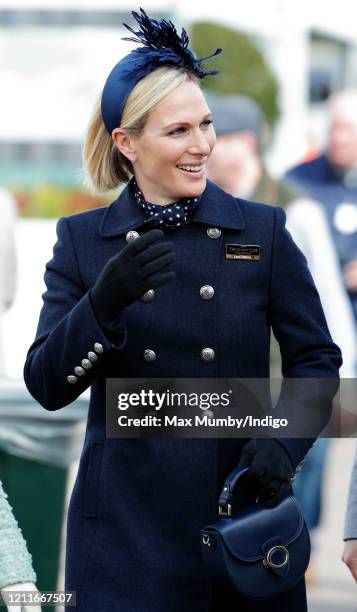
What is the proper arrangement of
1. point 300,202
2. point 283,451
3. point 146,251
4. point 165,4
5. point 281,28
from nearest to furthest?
1. point 146,251
2. point 283,451
3. point 300,202
4. point 165,4
5. point 281,28

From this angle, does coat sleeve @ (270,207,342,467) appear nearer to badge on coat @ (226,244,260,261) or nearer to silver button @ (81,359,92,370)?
badge on coat @ (226,244,260,261)

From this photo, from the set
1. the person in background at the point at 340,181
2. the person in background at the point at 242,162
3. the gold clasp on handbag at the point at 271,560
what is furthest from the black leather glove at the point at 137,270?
the person in background at the point at 340,181

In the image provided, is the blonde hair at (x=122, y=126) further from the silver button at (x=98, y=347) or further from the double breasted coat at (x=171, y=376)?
Result: the silver button at (x=98, y=347)

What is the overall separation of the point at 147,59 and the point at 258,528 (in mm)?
1017

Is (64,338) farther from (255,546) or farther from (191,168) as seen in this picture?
(255,546)

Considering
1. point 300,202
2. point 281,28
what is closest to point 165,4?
point 281,28

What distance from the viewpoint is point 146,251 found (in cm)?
292

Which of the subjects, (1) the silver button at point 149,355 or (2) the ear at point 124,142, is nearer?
(1) the silver button at point 149,355

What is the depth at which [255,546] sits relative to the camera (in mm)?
3045

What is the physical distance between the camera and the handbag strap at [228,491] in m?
3.11

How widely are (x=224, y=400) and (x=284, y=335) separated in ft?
0.62

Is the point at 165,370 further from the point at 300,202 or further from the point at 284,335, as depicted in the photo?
the point at 300,202

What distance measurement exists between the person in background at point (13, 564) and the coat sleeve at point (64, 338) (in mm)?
279

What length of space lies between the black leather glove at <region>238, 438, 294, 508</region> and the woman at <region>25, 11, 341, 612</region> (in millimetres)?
12
